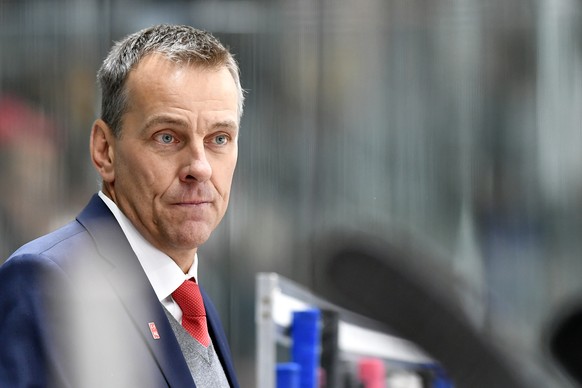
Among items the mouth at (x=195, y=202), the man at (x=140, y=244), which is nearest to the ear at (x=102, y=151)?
the man at (x=140, y=244)

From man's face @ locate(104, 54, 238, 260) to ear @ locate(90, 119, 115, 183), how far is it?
0.08ft

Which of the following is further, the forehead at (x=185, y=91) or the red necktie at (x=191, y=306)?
the red necktie at (x=191, y=306)

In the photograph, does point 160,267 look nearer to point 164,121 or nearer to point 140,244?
point 140,244

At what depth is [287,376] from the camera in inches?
28.7

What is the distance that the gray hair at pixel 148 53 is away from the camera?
331 mm

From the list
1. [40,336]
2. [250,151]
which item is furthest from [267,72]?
[40,336]

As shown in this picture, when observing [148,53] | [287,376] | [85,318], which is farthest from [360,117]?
[287,376]

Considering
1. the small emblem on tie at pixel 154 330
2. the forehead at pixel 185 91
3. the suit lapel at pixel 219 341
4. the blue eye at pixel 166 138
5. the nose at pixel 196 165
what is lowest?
the suit lapel at pixel 219 341

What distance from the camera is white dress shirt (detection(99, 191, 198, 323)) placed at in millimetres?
402

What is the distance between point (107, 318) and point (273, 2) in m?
0.22

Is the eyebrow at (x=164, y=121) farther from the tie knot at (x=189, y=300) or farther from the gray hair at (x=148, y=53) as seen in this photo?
the tie knot at (x=189, y=300)

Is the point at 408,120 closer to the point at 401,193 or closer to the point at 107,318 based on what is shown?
the point at 401,193

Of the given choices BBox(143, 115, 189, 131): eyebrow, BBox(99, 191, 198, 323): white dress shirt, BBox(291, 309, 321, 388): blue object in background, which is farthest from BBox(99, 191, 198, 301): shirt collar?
BBox(291, 309, 321, 388): blue object in background

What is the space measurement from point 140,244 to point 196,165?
0.19 m
